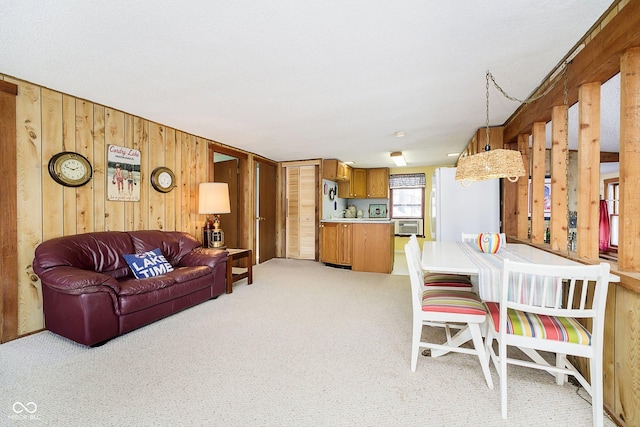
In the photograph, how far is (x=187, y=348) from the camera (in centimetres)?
220

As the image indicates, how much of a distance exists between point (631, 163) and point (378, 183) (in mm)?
5623

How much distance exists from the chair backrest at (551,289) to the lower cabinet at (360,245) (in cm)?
318

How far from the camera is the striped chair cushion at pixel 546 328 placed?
1437 millimetres

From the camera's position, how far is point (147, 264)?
286cm

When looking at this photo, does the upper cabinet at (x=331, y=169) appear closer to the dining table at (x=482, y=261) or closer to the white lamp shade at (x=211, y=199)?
the white lamp shade at (x=211, y=199)

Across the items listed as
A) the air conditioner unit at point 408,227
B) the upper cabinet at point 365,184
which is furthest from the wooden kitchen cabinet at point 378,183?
the air conditioner unit at point 408,227

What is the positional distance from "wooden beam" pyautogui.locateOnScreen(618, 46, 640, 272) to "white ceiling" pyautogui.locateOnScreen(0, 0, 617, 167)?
1.25ft

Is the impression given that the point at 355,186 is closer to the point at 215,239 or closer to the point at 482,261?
the point at 215,239

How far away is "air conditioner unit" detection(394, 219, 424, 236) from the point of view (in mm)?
6961

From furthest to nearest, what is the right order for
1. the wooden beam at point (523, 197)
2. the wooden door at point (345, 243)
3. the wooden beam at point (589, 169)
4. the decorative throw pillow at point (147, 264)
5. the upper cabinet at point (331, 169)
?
the upper cabinet at point (331, 169) → the wooden door at point (345, 243) → the wooden beam at point (523, 197) → the decorative throw pillow at point (147, 264) → the wooden beam at point (589, 169)

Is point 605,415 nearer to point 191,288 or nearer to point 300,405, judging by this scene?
point 300,405

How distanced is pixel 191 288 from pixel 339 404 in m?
2.06

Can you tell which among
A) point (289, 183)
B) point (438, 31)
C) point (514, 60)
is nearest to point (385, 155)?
point (289, 183)

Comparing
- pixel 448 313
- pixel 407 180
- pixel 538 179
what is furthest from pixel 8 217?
pixel 407 180
